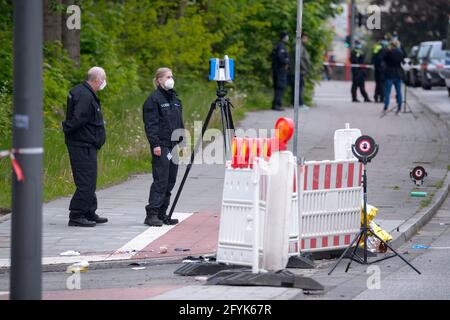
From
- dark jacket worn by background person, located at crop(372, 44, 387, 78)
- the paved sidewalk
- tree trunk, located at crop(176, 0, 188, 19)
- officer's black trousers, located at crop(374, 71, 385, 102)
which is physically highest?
tree trunk, located at crop(176, 0, 188, 19)

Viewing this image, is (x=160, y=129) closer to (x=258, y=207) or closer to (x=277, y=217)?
(x=277, y=217)

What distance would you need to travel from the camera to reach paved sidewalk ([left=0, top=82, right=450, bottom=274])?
12.8 metres

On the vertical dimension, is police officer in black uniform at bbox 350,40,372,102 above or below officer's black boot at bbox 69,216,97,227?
above

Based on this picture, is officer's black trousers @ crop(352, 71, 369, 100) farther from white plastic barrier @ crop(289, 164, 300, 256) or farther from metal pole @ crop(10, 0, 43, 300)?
metal pole @ crop(10, 0, 43, 300)

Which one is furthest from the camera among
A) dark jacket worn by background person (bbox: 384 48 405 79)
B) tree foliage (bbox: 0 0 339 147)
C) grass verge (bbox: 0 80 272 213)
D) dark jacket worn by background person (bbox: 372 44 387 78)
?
dark jacket worn by background person (bbox: 372 44 387 78)

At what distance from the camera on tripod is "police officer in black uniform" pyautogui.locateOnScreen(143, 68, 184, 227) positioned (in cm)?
51

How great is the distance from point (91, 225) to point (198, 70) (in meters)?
19.2

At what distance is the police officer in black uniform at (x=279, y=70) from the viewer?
3022cm

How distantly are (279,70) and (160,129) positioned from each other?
653 inches

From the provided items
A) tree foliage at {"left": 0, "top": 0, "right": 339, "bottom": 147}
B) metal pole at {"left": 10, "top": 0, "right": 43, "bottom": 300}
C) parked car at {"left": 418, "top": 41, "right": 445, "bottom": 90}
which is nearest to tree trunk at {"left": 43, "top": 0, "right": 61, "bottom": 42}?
tree foliage at {"left": 0, "top": 0, "right": 339, "bottom": 147}

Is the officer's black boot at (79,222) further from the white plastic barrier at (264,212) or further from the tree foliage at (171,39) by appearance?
the tree foliage at (171,39)

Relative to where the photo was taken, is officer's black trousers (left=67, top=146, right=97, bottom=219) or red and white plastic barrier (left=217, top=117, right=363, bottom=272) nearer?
red and white plastic barrier (left=217, top=117, right=363, bottom=272)

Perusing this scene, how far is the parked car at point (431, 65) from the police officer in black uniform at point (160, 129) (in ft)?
100
